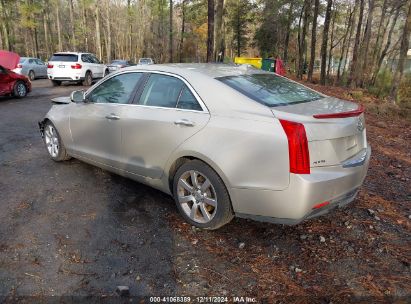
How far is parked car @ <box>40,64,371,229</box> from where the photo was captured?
10.1 feet

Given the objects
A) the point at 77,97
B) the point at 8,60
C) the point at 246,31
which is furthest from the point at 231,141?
the point at 246,31

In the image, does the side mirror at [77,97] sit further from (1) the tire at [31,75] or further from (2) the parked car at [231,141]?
(1) the tire at [31,75]

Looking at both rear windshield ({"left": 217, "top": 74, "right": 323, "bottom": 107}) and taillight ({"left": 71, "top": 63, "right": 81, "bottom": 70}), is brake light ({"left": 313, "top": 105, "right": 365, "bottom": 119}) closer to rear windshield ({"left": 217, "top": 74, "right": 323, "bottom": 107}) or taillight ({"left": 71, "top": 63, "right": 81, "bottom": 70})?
rear windshield ({"left": 217, "top": 74, "right": 323, "bottom": 107})

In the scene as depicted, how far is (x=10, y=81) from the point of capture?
13156 mm

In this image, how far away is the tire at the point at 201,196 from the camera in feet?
11.4

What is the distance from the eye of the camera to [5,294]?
2781 millimetres

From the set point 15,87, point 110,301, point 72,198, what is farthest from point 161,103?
point 15,87

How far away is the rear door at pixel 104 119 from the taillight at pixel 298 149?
217 centimetres

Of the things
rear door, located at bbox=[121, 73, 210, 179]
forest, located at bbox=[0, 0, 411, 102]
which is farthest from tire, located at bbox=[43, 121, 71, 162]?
forest, located at bbox=[0, 0, 411, 102]

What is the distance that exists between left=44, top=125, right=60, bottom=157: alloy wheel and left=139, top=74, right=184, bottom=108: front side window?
2242mm

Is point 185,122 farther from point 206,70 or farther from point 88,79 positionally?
point 88,79

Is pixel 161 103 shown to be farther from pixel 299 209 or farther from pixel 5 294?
pixel 5 294

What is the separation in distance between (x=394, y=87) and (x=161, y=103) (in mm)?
12743

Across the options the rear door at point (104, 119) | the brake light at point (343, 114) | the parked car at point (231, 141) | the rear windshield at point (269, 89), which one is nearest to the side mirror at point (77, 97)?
the rear door at point (104, 119)
